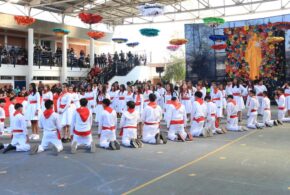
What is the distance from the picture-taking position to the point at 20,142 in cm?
759

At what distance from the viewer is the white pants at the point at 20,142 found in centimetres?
753

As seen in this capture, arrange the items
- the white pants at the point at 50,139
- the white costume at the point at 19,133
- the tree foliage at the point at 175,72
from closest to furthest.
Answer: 1. the white pants at the point at 50,139
2. the white costume at the point at 19,133
3. the tree foliage at the point at 175,72

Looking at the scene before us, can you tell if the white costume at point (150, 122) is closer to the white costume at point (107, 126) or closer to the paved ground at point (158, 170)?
the paved ground at point (158, 170)

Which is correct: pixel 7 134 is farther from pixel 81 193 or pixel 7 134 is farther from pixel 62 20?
pixel 62 20

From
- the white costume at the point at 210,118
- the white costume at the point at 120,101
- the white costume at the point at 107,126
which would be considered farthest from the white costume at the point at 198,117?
the white costume at the point at 120,101

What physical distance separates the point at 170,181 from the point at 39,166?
246 cm

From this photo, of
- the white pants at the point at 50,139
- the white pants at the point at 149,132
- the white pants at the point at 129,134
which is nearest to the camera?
the white pants at the point at 50,139

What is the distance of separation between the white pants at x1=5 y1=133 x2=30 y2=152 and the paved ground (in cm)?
25

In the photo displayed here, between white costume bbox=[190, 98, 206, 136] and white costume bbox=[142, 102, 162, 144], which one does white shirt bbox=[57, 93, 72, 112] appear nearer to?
white costume bbox=[142, 102, 162, 144]

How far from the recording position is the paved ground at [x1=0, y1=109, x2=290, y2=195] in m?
4.75

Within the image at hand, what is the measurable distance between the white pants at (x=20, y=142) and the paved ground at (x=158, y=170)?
0.82ft

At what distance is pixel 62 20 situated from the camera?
24703 mm

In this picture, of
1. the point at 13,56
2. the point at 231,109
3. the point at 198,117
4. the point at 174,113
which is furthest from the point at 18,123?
the point at 13,56

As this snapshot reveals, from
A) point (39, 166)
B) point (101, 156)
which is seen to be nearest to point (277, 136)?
point (101, 156)
